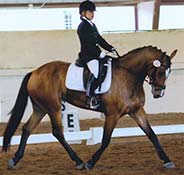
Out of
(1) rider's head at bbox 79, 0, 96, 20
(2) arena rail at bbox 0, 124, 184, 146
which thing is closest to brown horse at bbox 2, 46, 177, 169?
(1) rider's head at bbox 79, 0, 96, 20

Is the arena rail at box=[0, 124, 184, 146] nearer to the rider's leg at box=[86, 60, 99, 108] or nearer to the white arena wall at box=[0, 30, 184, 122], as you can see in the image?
the rider's leg at box=[86, 60, 99, 108]

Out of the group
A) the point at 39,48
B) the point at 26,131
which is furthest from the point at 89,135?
the point at 39,48

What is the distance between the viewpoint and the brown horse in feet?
16.7

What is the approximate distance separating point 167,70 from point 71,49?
206 inches

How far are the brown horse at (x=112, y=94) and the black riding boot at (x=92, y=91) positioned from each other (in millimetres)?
88

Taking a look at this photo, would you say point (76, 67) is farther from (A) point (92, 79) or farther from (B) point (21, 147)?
(B) point (21, 147)

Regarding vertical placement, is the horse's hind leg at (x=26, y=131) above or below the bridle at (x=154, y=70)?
below

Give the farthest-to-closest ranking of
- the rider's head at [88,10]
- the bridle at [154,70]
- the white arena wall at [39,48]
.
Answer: the white arena wall at [39,48] < the rider's head at [88,10] < the bridle at [154,70]

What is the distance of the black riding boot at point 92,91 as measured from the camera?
5211mm

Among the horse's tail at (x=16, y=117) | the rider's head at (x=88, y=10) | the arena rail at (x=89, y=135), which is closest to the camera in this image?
the rider's head at (x=88, y=10)

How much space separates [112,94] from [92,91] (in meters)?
0.21

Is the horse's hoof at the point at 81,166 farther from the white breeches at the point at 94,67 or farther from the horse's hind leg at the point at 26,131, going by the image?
the white breeches at the point at 94,67

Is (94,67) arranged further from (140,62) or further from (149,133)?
(149,133)

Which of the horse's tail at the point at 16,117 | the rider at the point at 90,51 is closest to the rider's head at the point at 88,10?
the rider at the point at 90,51
